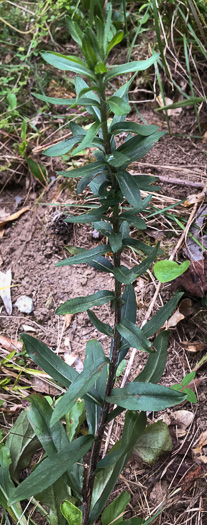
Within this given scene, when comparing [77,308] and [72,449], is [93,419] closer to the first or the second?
[72,449]

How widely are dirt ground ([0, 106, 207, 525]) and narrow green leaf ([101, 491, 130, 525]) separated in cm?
15

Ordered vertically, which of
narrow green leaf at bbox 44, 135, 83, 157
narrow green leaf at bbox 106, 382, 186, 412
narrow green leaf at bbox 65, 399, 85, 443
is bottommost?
narrow green leaf at bbox 65, 399, 85, 443

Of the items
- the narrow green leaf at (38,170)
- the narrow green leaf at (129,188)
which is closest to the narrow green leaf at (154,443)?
the narrow green leaf at (129,188)

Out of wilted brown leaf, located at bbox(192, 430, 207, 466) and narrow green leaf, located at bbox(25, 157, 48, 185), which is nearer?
wilted brown leaf, located at bbox(192, 430, 207, 466)

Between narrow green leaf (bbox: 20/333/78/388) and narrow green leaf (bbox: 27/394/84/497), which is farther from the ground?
narrow green leaf (bbox: 20/333/78/388)

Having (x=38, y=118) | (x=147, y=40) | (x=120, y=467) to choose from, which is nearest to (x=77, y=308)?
(x=120, y=467)

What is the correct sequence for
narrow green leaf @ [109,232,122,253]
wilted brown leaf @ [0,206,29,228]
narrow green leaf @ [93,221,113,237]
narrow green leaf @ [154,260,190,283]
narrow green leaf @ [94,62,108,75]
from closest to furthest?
1. narrow green leaf @ [94,62,108,75]
2. narrow green leaf @ [109,232,122,253]
3. narrow green leaf @ [93,221,113,237]
4. narrow green leaf @ [154,260,190,283]
5. wilted brown leaf @ [0,206,29,228]

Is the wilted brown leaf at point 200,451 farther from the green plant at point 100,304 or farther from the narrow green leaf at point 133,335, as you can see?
the narrow green leaf at point 133,335

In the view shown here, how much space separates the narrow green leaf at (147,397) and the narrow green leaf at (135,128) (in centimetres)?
66

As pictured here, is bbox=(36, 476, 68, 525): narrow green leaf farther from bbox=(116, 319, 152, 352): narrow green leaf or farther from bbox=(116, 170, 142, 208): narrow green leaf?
bbox=(116, 170, 142, 208): narrow green leaf

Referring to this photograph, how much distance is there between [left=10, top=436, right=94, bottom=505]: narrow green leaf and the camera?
1121mm

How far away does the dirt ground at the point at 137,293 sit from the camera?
1644mm

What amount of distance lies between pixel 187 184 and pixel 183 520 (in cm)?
151

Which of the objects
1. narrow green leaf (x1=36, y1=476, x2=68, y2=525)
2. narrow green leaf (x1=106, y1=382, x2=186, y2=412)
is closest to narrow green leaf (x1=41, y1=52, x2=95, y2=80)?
narrow green leaf (x1=106, y1=382, x2=186, y2=412)
